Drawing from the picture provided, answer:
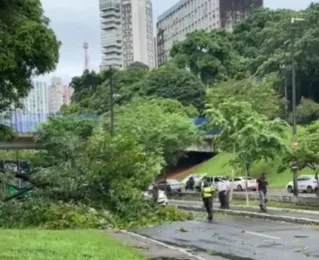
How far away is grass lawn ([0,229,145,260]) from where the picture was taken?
14.2m

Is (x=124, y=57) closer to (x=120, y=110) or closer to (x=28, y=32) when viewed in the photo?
(x=120, y=110)

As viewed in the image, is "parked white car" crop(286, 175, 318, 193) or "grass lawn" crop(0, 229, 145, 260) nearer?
"grass lawn" crop(0, 229, 145, 260)

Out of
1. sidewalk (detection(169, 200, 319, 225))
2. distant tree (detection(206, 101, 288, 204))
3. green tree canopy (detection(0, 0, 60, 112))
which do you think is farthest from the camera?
distant tree (detection(206, 101, 288, 204))

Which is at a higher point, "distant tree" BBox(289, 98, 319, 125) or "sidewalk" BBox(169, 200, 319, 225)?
"distant tree" BBox(289, 98, 319, 125)

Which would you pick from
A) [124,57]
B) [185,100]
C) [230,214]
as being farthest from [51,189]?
[124,57]

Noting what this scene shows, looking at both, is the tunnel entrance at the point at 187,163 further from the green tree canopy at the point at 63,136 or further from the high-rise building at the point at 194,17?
the high-rise building at the point at 194,17

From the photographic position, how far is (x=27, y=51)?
2164 centimetres

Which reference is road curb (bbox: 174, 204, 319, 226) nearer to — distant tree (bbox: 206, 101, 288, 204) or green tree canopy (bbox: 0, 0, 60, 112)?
distant tree (bbox: 206, 101, 288, 204)

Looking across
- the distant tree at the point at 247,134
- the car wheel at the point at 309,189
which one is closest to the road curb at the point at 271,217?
the distant tree at the point at 247,134

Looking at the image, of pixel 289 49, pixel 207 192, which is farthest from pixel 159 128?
pixel 207 192

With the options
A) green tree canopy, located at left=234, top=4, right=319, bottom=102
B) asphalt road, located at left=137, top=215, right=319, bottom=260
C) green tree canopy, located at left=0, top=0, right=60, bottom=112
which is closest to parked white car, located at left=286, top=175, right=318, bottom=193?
green tree canopy, located at left=234, top=4, right=319, bottom=102

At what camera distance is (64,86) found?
557 ft

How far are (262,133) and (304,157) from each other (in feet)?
10.8

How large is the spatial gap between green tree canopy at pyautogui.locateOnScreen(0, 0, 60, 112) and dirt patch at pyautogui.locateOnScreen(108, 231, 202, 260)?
6.07 m
